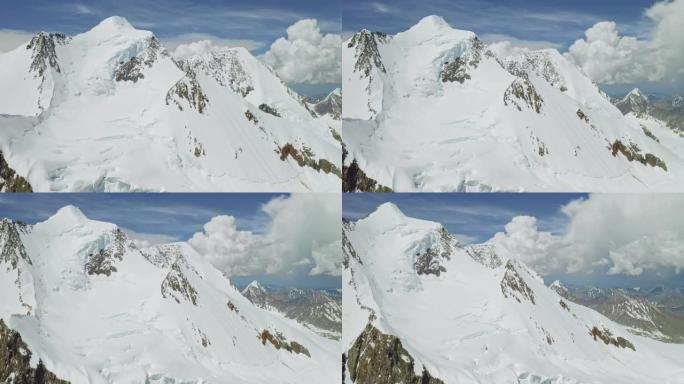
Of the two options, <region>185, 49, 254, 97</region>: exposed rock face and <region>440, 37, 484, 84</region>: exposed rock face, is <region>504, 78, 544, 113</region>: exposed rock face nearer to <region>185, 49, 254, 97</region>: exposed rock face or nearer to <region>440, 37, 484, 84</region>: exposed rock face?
<region>440, 37, 484, 84</region>: exposed rock face

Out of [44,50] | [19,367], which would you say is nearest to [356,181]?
[19,367]

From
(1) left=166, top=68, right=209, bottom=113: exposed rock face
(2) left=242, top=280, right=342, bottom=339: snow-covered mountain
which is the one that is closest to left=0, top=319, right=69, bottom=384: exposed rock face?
(2) left=242, top=280, right=342, bottom=339: snow-covered mountain

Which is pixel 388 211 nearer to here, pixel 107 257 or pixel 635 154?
pixel 107 257

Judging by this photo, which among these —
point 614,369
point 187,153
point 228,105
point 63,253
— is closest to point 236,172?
point 187,153

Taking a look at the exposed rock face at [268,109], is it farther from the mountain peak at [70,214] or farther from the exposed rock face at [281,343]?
the mountain peak at [70,214]

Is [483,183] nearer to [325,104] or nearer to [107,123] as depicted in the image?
[325,104]
